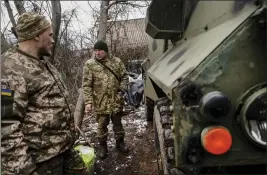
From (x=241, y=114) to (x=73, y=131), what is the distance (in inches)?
66.4

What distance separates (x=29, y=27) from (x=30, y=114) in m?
0.69

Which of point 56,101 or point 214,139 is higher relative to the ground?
point 56,101

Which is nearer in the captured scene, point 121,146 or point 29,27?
point 29,27

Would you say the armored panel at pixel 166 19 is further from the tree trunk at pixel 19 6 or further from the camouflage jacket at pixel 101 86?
the tree trunk at pixel 19 6

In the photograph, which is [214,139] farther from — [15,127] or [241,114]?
[15,127]

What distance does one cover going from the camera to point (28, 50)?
8.96 feet

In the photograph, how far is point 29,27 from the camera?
2.74 metres

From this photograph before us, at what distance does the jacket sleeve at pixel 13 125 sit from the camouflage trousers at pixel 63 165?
259 mm

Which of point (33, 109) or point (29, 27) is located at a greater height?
point (29, 27)

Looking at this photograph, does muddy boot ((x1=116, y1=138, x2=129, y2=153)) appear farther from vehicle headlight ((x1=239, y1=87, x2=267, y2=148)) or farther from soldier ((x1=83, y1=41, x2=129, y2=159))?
vehicle headlight ((x1=239, y1=87, x2=267, y2=148))

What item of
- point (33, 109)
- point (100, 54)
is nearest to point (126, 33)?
point (100, 54)

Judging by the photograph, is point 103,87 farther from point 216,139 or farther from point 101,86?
point 216,139

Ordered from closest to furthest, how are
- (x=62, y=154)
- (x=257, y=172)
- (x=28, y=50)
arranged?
(x=257, y=172), (x=28, y=50), (x=62, y=154)

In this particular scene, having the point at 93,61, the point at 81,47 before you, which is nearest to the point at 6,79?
the point at 93,61
